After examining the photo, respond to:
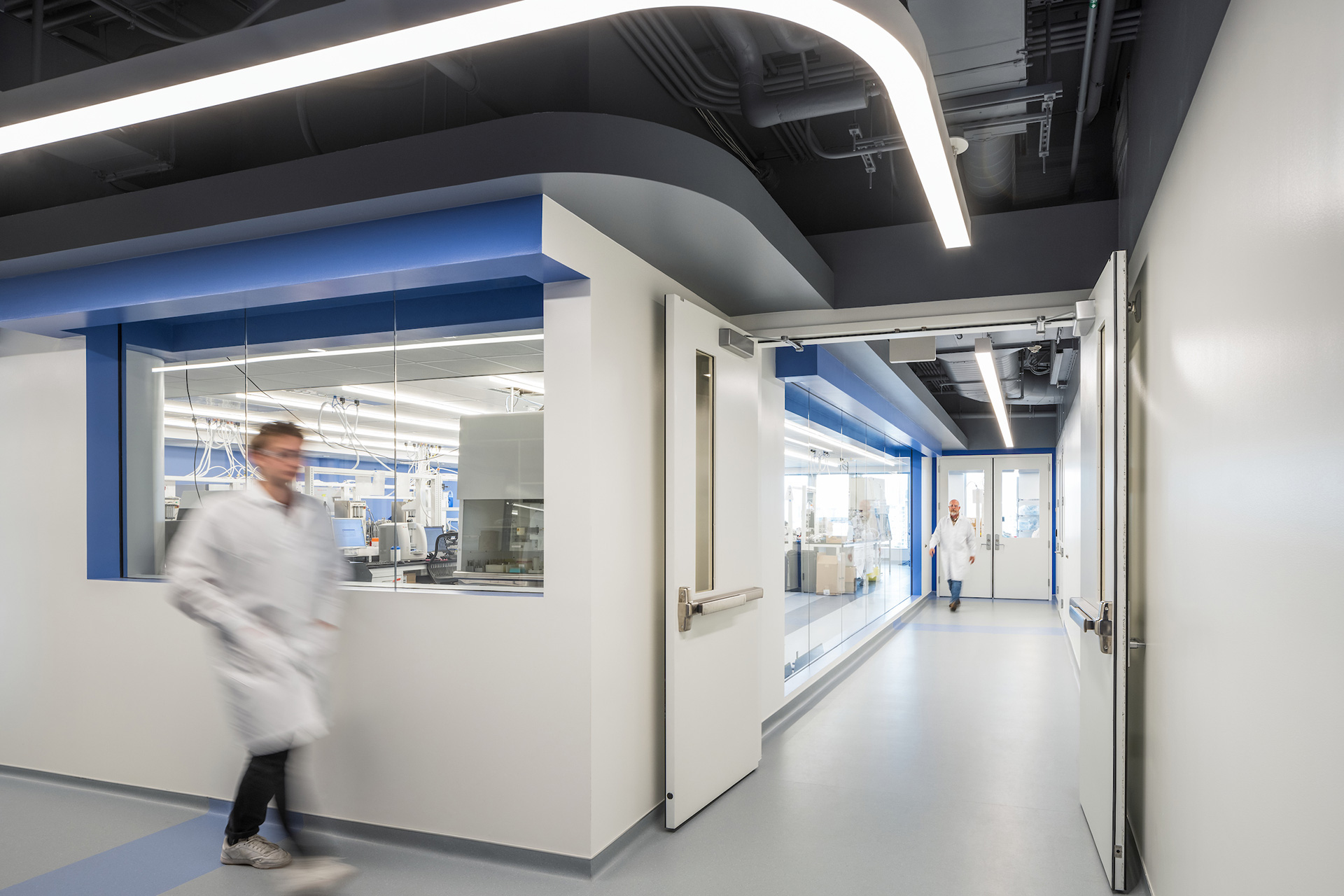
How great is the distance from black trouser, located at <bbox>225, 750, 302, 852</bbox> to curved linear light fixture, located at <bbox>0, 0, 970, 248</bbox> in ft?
7.10

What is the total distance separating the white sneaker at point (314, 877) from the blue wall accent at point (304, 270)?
88.7 inches

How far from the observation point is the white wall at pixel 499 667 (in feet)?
11.4

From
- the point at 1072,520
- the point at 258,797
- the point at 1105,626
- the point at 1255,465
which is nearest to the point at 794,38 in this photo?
the point at 1255,465

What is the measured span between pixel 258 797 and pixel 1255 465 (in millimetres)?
3473

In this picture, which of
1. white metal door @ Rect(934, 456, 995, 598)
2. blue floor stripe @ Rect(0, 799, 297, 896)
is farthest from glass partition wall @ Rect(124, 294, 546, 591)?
white metal door @ Rect(934, 456, 995, 598)

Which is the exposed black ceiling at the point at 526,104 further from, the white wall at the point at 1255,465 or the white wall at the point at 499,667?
the white wall at the point at 1255,465

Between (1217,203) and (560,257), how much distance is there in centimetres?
218

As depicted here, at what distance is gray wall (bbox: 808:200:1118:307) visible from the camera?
445 cm

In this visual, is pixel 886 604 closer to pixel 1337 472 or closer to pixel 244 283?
pixel 244 283

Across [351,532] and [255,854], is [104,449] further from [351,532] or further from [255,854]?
[255,854]

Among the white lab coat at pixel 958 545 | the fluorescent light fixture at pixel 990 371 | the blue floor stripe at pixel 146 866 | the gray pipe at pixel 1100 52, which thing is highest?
the gray pipe at pixel 1100 52

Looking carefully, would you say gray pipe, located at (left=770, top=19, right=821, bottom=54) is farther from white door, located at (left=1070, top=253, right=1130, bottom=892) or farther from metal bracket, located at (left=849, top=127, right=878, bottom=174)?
white door, located at (left=1070, top=253, right=1130, bottom=892)

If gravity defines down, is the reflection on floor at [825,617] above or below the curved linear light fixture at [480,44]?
below

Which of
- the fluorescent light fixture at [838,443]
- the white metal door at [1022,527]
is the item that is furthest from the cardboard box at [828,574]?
the white metal door at [1022,527]
